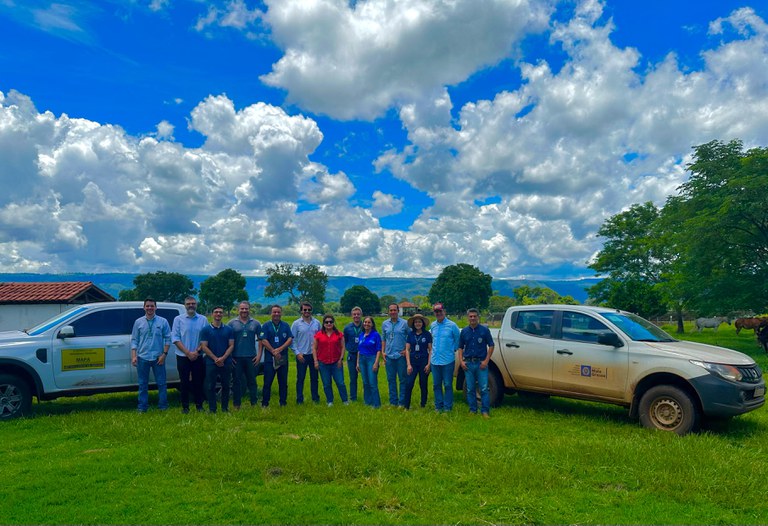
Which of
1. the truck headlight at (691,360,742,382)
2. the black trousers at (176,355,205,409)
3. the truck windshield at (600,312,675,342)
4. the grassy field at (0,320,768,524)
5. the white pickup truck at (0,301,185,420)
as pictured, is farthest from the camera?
the black trousers at (176,355,205,409)

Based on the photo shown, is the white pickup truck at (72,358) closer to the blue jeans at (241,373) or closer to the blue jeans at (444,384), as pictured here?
the blue jeans at (241,373)

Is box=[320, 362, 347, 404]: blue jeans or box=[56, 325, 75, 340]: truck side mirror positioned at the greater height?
box=[56, 325, 75, 340]: truck side mirror

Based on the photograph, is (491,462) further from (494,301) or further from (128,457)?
(494,301)

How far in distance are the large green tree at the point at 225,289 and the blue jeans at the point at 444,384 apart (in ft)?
263

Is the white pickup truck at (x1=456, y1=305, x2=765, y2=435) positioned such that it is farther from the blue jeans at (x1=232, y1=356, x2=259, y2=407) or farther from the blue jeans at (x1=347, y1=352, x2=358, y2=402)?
the blue jeans at (x1=232, y1=356, x2=259, y2=407)

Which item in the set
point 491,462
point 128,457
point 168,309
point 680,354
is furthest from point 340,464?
point 168,309

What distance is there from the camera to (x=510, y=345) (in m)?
8.95

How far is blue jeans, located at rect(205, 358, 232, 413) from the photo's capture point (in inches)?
328

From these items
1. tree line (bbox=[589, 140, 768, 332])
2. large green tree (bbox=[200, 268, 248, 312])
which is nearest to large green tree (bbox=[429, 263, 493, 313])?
large green tree (bbox=[200, 268, 248, 312])

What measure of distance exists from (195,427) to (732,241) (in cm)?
2551

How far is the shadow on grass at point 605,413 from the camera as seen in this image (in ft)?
24.1

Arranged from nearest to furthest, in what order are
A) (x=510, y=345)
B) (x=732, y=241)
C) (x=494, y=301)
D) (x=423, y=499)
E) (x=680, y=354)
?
(x=423, y=499) < (x=680, y=354) < (x=510, y=345) < (x=732, y=241) < (x=494, y=301)

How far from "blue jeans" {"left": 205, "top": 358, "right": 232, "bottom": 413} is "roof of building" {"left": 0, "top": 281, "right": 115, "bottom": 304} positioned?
64.4ft

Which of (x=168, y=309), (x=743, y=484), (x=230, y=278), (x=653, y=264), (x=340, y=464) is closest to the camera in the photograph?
(x=743, y=484)
